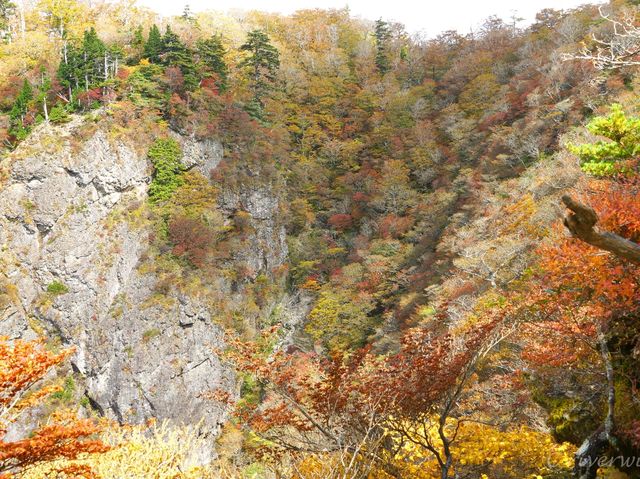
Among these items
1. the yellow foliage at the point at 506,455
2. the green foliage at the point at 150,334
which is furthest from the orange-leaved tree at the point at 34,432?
the green foliage at the point at 150,334

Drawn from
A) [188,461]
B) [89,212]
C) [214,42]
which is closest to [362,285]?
→ [89,212]

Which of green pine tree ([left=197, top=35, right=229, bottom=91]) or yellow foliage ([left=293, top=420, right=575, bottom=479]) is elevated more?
green pine tree ([left=197, top=35, right=229, bottom=91])

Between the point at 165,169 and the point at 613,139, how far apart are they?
80.0 ft

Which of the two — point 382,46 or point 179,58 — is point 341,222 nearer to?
point 179,58

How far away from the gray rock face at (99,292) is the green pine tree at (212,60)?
399 inches

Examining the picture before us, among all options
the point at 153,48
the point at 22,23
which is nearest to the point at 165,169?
the point at 153,48

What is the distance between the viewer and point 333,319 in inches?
1007

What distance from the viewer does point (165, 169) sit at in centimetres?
2695

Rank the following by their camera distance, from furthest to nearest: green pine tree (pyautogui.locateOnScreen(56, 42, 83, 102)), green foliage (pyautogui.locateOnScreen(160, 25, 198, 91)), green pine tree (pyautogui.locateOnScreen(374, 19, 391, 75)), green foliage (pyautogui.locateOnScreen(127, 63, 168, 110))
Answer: green pine tree (pyautogui.locateOnScreen(374, 19, 391, 75)), green foliage (pyautogui.locateOnScreen(160, 25, 198, 91)), green foliage (pyautogui.locateOnScreen(127, 63, 168, 110)), green pine tree (pyautogui.locateOnScreen(56, 42, 83, 102))

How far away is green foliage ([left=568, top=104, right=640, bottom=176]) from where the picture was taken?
6.84 meters

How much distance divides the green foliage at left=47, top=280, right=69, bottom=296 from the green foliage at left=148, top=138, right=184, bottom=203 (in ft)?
22.1

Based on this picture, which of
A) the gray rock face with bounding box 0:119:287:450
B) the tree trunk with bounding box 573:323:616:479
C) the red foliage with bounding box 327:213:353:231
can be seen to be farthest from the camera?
the red foliage with bounding box 327:213:353:231

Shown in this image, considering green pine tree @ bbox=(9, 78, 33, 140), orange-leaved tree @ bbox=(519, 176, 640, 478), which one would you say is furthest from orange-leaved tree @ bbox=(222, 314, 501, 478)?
green pine tree @ bbox=(9, 78, 33, 140)

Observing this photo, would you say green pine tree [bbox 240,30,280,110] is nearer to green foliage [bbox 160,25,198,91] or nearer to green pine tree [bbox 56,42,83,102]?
green foliage [bbox 160,25,198,91]
